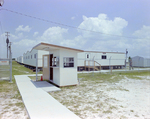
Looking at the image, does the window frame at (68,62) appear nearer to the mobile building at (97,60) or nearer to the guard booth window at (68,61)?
the guard booth window at (68,61)

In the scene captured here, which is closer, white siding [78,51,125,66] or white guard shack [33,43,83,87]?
white guard shack [33,43,83,87]

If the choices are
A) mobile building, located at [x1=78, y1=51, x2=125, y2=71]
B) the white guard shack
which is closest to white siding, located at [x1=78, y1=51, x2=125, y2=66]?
mobile building, located at [x1=78, y1=51, x2=125, y2=71]

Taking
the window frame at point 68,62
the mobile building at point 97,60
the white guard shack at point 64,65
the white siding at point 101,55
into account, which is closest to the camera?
the white guard shack at point 64,65

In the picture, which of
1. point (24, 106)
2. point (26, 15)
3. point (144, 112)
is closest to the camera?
point (144, 112)

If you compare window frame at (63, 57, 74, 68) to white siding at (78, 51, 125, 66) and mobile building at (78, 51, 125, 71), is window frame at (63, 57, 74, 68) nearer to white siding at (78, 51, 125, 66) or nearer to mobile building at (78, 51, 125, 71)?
mobile building at (78, 51, 125, 71)

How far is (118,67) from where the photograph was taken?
24156 millimetres

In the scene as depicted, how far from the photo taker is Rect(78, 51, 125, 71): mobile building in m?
18.2

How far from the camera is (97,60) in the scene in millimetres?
20156

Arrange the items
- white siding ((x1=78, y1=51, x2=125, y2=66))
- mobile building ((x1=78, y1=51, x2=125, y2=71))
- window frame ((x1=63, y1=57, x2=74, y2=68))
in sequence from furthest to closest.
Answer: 1. white siding ((x1=78, y1=51, x2=125, y2=66))
2. mobile building ((x1=78, y1=51, x2=125, y2=71))
3. window frame ((x1=63, y1=57, x2=74, y2=68))

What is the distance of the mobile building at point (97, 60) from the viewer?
18231 mm

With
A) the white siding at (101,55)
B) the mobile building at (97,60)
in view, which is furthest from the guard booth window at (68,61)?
the white siding at (101,55)

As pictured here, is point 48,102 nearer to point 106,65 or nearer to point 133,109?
point 133,109

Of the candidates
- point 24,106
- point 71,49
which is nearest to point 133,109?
point 24,106

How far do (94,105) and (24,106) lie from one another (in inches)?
96.1
